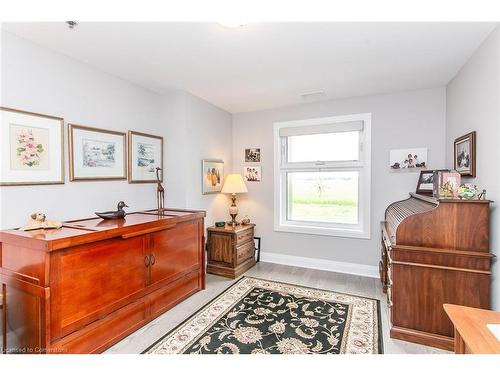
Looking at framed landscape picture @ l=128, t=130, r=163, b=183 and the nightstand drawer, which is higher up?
framed landscape picture @ l=128, t=130, r=163, b=183

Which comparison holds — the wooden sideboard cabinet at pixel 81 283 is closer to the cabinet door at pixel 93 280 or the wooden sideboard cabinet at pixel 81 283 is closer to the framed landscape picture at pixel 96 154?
the cabinet door at pixel 93 280

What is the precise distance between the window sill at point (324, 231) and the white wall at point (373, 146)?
0.22 ft

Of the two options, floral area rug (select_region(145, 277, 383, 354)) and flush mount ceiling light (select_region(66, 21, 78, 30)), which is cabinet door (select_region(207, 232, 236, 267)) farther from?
flush mount ceiling light (select_region(66, 21, 78, 30))

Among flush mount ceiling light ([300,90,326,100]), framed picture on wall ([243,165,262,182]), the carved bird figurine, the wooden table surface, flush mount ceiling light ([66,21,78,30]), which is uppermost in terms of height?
flush mount ceiling light ([300,90,326,100])

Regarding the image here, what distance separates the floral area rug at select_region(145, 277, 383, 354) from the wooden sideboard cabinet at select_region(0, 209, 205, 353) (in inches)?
15.7

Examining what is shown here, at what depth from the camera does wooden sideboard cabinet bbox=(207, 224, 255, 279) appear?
11.3 feet

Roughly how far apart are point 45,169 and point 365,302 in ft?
10.9

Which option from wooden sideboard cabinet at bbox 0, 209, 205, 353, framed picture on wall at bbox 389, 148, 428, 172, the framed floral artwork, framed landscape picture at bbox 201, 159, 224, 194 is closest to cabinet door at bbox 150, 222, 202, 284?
wooden sideboard cabinet at bbox 0, 209, 205, 353

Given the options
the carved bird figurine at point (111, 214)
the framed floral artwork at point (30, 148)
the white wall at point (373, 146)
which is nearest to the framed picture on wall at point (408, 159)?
the white wall at point (373, 146)

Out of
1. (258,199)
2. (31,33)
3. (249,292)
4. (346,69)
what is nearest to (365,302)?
(249,292)

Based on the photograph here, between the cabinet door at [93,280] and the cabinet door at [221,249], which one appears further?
the cabinet door at [221,249]

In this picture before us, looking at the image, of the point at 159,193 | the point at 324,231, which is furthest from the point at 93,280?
the point at 324,231

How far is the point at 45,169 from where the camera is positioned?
2.15m

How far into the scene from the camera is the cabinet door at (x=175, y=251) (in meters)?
2.38
